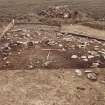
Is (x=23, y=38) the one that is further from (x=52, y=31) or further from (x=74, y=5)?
(x=74, y=5)

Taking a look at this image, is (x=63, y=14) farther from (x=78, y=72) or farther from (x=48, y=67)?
(x=78, y=72)

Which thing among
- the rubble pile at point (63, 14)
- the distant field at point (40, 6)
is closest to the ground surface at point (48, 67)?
the rubble pile at point (63, 14)

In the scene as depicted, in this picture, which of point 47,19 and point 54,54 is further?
point 47,19

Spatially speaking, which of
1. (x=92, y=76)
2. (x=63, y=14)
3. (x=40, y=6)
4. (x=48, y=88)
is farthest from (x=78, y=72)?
(x=40, y=6)

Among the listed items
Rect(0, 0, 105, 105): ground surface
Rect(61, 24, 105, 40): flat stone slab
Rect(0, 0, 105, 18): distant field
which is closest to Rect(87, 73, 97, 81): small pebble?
Rect(0, 0, 105, 105): ground surface

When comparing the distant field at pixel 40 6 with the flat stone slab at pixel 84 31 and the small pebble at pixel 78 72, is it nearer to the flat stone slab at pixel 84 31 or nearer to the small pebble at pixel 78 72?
the flat stone slab at pixel 84 31

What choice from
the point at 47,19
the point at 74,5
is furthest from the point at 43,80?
the point at 74,5
